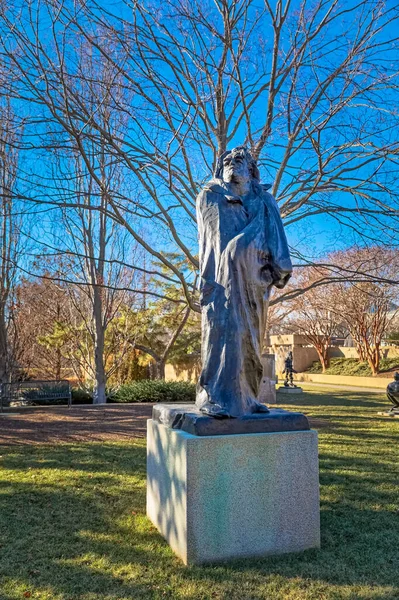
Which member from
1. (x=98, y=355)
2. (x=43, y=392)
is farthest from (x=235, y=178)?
(x=98, y=355)

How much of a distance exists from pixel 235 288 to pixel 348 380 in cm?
2576

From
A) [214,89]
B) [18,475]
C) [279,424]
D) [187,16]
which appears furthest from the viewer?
[214,89]

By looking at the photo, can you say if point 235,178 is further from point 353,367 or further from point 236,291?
point 353,367

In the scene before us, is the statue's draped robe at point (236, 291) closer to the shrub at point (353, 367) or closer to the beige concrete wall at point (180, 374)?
the beige concrete wall at point (180, 374)

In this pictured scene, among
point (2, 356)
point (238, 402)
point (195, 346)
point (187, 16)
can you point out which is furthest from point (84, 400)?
point (238, 402)

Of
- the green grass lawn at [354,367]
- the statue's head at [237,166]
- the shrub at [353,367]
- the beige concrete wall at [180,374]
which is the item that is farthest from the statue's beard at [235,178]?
the shrub at [353,367]

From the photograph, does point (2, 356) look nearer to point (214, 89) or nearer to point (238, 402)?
point (214, 89)

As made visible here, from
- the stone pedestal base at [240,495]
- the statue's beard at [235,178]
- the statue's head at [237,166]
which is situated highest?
the statue's head at [237,166]

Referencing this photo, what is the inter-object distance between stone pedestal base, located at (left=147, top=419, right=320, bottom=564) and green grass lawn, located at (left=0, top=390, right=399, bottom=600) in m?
0.12

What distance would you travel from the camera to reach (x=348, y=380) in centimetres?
2781

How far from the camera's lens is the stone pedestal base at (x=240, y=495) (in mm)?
3352

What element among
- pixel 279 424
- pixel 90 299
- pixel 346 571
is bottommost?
pixel 346 571

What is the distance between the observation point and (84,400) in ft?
52.9

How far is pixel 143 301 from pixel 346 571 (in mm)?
17514
